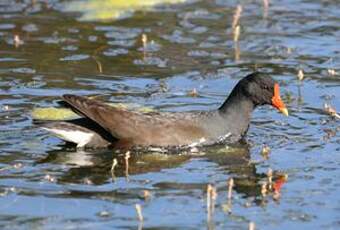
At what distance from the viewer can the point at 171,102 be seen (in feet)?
34.6

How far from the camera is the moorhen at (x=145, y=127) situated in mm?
9133

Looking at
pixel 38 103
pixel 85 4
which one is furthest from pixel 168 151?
pixel 85 4

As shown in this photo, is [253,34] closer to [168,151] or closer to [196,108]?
[196,108]

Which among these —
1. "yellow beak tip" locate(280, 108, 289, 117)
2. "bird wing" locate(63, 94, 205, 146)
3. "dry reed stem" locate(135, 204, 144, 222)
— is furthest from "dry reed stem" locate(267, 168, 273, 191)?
"yellow beak tip" locate(280, 108, 289, 117)

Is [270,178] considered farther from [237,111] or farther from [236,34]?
[236,34]

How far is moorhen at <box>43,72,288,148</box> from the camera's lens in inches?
360

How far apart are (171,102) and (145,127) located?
137 centimetres

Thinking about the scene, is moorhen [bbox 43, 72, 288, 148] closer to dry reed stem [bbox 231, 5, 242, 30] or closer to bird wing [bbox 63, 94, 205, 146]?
bird wing [bbox 63, 94, 205, 146]

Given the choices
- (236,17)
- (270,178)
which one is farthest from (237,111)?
(236,17)

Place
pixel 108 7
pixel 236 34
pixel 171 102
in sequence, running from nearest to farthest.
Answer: pixel 171 102 → pixel 236 34 → pixel 108 7

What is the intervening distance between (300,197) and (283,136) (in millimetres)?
1820

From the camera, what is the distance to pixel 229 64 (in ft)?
39.0

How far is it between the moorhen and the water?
171mm

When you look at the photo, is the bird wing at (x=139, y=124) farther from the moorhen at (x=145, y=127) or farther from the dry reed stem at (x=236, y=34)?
the dry reed stem at (x=236, y=34)
